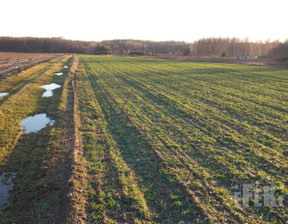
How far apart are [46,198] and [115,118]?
6.98 meters

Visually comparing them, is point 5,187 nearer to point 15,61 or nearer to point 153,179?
point 153,179

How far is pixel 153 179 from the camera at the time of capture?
7.16m

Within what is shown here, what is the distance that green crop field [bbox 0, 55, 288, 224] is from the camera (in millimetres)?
5836

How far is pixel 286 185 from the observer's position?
674cm

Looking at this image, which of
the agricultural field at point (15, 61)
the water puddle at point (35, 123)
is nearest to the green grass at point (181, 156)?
the water puddle at point (35, 123)

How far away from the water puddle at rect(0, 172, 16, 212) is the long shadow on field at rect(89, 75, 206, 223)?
4.19 metres

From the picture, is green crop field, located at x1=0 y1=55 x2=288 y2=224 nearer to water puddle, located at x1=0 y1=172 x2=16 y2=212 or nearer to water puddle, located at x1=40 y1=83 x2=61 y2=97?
water puddle, located at x1=0 y1=172 x2=16 y2=212

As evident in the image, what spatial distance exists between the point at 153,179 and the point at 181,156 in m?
1.90

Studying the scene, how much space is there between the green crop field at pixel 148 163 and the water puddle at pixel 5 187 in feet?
0.81

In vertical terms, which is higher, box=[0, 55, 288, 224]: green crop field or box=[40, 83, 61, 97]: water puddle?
box=[40, 83, 61, 97]: water puddle

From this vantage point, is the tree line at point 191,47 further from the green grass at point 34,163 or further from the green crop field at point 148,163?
the green grass at point 34,163

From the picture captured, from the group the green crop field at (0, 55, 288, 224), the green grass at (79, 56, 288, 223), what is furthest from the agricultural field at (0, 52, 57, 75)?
the green grass at (79, 56, 288, 223)

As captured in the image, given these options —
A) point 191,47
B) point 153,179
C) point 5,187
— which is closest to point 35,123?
point 5,187

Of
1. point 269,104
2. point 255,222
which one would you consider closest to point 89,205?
point 255,222
